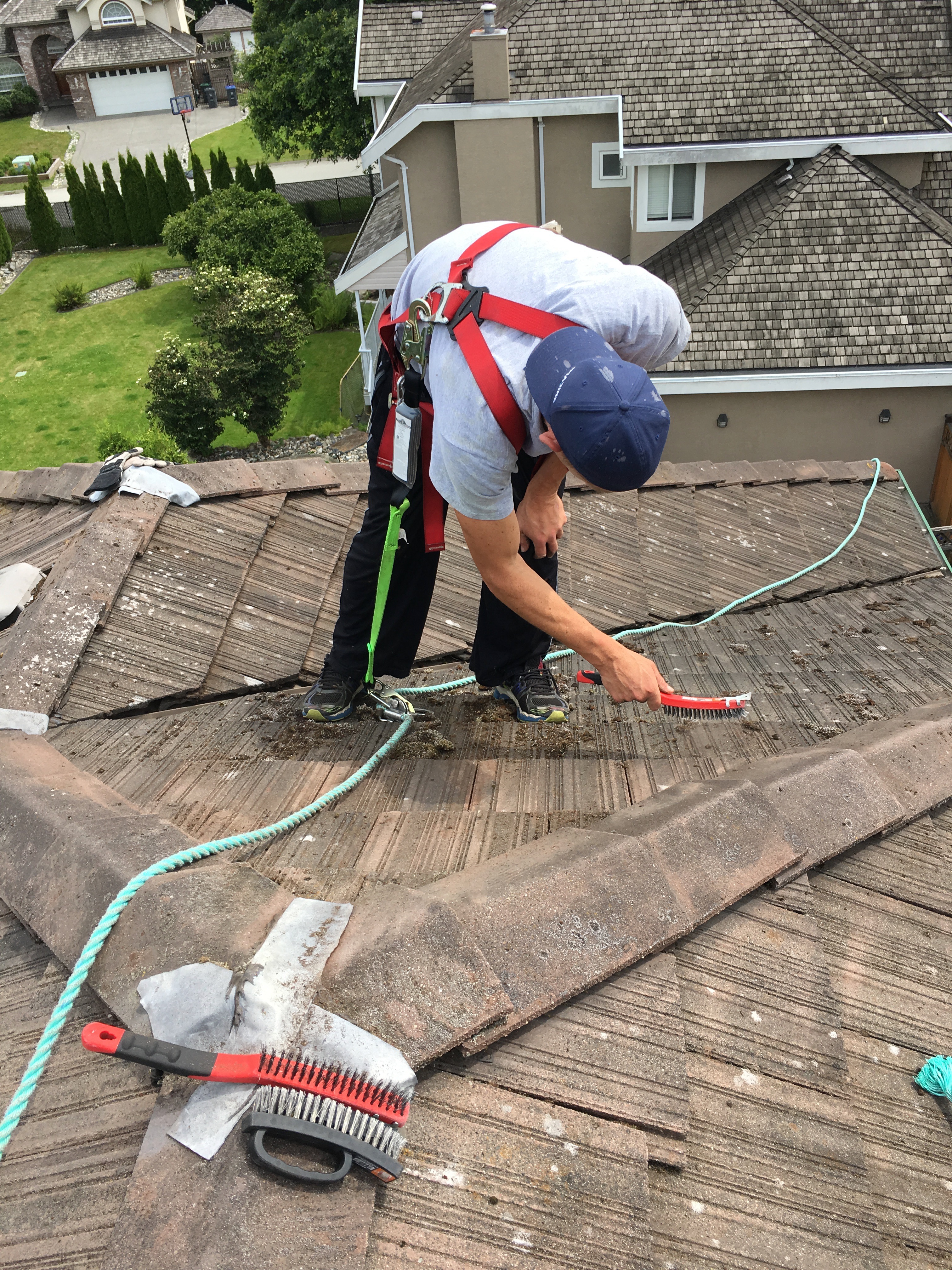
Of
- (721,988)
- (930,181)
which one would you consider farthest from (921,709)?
(930,181)

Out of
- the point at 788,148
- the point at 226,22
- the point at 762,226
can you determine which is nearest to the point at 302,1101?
the point at 762,226

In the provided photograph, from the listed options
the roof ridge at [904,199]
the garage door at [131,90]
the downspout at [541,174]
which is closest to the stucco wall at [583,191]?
the downspout at [541,174]

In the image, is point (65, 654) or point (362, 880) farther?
point (65, 654)

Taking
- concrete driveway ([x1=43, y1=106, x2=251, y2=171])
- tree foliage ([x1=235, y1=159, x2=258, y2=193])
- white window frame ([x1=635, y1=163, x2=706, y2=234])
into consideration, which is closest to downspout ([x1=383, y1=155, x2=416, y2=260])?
white window frame ([x1=635, y1=163, x2=706, y2=234])

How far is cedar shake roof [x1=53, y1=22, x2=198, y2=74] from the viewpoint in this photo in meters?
42.5

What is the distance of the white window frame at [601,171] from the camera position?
1483 centimetres

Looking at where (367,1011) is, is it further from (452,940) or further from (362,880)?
(362,880)

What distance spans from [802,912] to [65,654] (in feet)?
8.38

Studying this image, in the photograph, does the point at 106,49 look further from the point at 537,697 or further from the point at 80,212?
the point at 537,697

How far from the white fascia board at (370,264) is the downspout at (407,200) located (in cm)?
42

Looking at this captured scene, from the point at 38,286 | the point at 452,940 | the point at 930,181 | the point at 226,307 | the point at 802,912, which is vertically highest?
the point at 452,940

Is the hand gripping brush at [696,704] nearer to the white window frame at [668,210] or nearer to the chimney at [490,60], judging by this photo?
the white window frame at [668,210]

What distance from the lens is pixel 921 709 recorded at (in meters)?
3.07

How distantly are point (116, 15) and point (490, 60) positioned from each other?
130 feet
